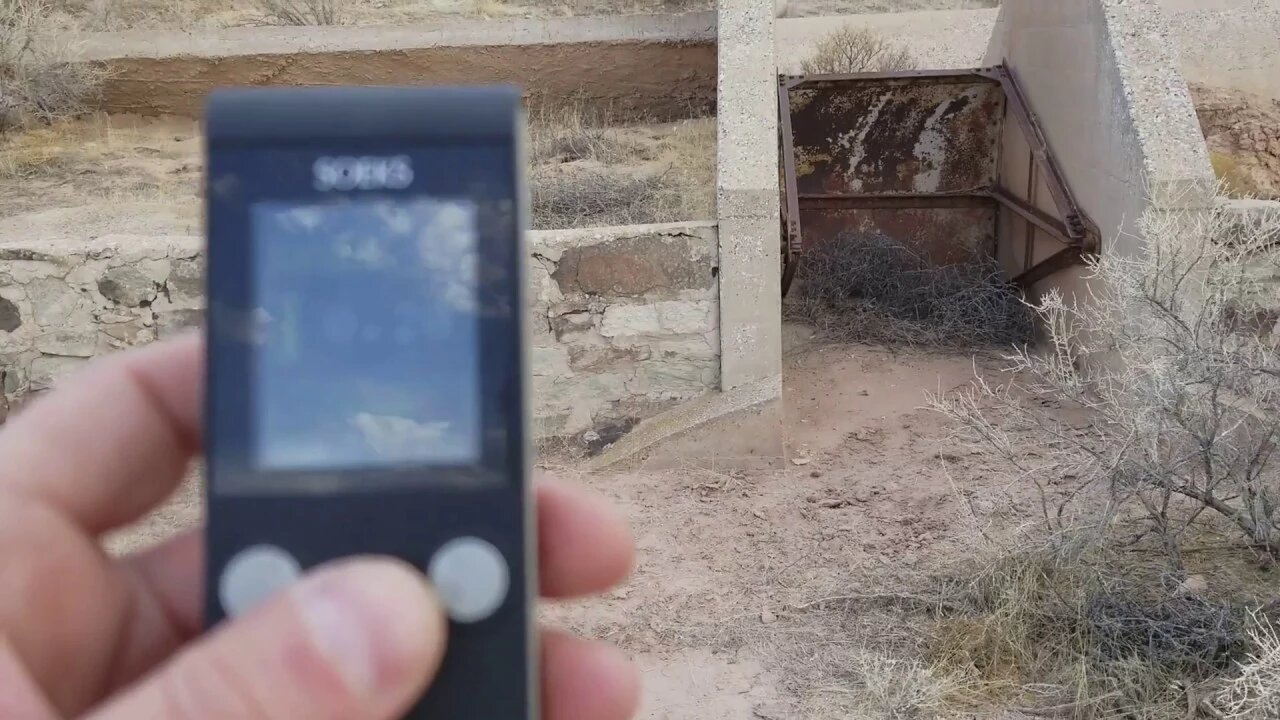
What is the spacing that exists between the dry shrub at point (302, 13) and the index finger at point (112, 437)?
8278 millimetres

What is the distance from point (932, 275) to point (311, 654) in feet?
18.9

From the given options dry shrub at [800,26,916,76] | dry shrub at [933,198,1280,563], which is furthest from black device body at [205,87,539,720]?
dry shrub at [800,26,916,76]

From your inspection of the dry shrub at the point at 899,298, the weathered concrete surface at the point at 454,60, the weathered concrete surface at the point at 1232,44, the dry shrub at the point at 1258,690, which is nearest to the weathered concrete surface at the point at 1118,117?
the dry shrub at the point at 899,298

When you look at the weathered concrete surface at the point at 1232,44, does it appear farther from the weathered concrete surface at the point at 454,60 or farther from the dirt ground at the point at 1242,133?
the weathered concrete surface at the point at 454,60

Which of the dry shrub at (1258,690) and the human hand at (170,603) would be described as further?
the dry shrub at (1258,690)

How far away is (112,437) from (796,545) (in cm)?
294

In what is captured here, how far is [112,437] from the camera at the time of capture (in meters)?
1.20

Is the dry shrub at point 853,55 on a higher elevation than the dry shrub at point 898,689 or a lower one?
higher

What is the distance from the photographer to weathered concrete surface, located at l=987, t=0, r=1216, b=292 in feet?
14.2

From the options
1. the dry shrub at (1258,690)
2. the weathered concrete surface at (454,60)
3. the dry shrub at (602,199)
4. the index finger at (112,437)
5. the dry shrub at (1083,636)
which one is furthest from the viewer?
the weathered concrete surface at (454,60)

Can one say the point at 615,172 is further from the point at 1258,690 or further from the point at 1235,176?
the point at 1235,176

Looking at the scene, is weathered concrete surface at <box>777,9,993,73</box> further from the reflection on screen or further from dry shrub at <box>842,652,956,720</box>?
the reflection on screen

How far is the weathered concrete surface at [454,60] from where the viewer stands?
7375 millimetres

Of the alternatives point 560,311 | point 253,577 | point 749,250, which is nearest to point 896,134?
point 749,250
